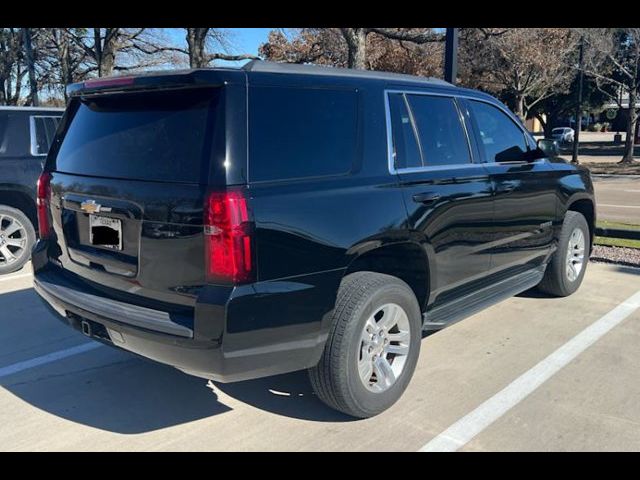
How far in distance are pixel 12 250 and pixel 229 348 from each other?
214 inches

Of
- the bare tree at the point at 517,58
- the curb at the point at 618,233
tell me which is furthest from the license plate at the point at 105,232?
the bare tree at the point at 517,58

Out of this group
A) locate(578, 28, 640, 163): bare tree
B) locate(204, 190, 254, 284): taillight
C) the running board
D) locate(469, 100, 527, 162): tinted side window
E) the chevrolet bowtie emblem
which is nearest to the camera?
locate(204, 190, 254, 284): taillight

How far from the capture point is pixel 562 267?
5.50m

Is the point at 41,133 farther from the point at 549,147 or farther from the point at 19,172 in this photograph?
the point at 549,147

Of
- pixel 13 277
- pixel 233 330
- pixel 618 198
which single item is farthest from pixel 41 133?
pixel 618 198

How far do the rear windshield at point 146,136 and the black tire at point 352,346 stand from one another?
3.43ft

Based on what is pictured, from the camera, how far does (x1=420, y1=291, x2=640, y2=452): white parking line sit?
3215 millimetres

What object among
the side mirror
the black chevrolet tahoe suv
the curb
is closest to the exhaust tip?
the black chevrolet tahoe suv

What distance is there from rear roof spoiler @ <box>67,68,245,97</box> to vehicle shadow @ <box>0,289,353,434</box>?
5.33ft

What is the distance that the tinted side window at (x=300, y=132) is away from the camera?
9.59 feet

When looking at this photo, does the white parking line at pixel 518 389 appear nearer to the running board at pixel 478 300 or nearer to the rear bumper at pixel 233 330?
the running board at pixel 478 300

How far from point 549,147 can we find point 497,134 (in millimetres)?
800

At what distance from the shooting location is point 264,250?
2.82 metres

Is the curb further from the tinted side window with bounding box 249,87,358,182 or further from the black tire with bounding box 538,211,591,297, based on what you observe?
the tinted side window with bounding box 249,87,358,182
